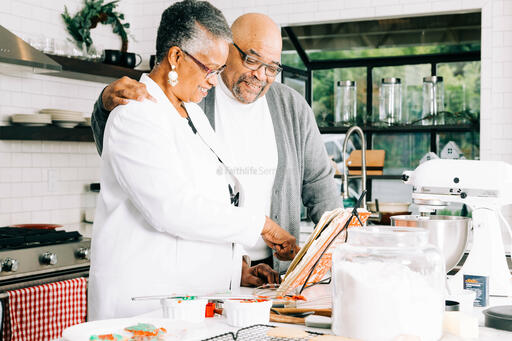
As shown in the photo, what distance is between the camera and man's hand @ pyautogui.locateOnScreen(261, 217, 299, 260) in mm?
1937

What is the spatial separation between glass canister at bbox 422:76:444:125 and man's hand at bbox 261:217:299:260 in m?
3.28

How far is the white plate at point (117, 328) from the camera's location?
125 centimetres

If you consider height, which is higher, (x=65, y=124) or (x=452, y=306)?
(x=65, y=124)

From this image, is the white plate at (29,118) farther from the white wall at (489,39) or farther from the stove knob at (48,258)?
the white wall at (489,39)

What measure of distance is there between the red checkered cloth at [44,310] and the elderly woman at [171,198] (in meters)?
1.55

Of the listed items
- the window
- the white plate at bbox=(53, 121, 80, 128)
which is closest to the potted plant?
the white plate at bbox=(53, 121, 80, 128)

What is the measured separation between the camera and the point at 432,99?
5035 mm

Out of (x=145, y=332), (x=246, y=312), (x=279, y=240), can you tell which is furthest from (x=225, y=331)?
(x=279, y=240)

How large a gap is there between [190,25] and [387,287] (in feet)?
3.34

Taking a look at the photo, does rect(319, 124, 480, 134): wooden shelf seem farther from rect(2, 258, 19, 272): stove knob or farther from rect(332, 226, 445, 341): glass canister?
rect(332, 226, 445, 341): glass canister

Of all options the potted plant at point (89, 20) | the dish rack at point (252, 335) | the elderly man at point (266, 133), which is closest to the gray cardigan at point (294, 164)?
the elderly man at point (266, 133)

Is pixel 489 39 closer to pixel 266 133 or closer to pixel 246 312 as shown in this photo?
pixel 266 133

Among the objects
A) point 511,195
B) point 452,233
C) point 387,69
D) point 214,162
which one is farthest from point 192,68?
point 387,69

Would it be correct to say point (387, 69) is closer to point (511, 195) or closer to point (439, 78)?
point (439, 78)
